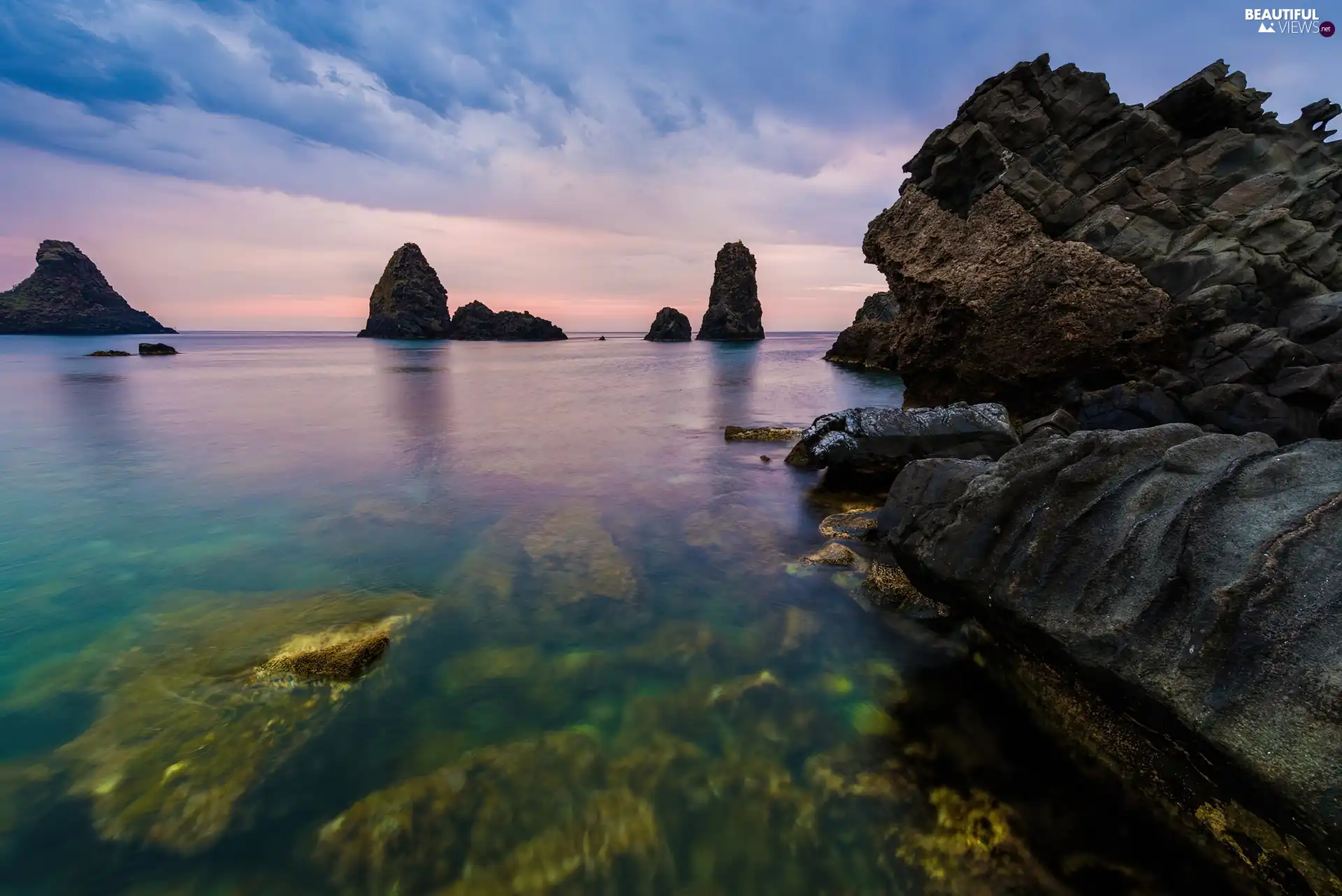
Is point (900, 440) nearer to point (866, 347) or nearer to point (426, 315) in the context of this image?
point (866, 347)

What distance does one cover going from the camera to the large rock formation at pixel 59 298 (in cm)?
14662

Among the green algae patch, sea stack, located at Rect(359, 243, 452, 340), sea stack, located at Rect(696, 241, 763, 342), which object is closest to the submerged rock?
the green algae patch

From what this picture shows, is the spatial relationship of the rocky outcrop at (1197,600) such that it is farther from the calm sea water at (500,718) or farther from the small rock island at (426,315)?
the small rock island at (426,315)

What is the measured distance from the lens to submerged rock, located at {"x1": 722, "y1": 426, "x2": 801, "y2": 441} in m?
22.3

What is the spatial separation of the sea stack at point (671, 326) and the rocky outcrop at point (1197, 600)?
154434mm

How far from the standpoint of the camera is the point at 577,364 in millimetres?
73625

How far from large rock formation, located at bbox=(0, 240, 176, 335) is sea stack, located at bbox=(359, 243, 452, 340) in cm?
7324

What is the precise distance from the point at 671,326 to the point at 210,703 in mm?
156324

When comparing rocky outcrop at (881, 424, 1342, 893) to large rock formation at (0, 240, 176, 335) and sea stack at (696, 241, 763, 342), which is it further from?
large rock formation at (0, 240, 176, 335)

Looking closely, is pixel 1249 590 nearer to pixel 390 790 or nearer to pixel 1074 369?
pixel 390 790

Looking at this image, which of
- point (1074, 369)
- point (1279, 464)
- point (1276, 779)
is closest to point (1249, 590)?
point (1276, 779)

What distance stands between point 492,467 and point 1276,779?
1724cm

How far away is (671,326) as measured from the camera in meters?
159

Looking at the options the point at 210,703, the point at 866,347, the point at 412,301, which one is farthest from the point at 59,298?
the point at 210,703
